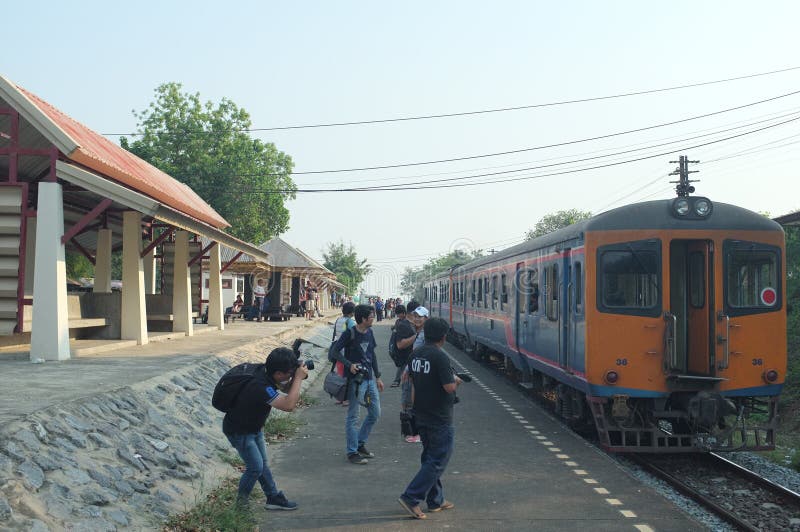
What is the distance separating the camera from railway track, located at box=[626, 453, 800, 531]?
7242 mm

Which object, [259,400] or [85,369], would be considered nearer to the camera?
[259,400]

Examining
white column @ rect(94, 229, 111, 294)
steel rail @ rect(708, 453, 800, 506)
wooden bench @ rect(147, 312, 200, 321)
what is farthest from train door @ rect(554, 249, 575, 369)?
wooden bench @ rect(147, 312, 200, 321)

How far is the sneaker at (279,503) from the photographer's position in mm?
7066

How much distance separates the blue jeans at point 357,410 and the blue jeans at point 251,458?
223 cm

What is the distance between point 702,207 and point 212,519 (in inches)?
271

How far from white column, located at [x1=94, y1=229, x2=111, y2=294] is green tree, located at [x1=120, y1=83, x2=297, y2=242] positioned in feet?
86.7

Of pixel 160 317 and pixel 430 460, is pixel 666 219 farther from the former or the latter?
pixel 160 317

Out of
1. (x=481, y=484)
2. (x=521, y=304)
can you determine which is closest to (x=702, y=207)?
(x=481, y=484)

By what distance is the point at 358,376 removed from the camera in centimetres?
912

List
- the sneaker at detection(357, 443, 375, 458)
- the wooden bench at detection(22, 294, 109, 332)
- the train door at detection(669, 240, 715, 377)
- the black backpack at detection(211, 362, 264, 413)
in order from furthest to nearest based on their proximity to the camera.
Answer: the wooden bench at detection(22, 294, 109, 332) < the train door at detection(669, 240, 715, 377) < the sneaker at detection(357, 443, 375, 458) < the black backpack at detection(211, 362, 264, 413)

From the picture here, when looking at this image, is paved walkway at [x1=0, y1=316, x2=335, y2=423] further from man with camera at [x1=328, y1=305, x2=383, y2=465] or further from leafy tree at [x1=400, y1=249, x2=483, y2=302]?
leafy tree at [x1=400, y1=249, x2=483, y2=302]

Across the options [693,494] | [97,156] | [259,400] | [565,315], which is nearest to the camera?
[259,400]

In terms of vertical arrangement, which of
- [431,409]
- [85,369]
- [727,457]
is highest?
[431,409]

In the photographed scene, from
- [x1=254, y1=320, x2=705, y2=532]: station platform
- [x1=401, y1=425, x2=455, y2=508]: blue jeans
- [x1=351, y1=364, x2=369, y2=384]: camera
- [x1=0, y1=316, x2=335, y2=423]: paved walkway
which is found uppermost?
[x1=351, y1=364, x2=369, y2=384]: camera
